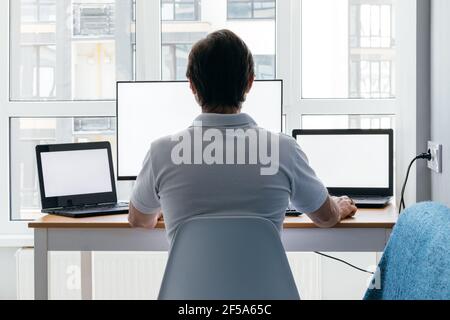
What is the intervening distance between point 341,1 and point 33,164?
5.35 feet

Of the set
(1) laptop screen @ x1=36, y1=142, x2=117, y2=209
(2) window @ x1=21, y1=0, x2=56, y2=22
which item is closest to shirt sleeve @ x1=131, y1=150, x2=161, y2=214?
(1) laptop screen @ x1=36, y1=142, x2=117, y2=209

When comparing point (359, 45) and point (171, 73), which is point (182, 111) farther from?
point (359, 45)

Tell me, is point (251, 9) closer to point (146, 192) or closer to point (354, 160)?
point (354, 160)

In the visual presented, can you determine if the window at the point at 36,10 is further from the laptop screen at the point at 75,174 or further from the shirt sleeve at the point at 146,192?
the shirt sleeve at the point at 146,192

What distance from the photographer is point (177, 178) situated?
156cm

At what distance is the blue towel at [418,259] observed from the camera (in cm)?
124

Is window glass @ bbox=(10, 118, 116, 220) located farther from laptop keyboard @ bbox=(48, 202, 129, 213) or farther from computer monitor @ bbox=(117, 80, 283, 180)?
laptop keyboard @ bbox=(48, 202, 129, 213)

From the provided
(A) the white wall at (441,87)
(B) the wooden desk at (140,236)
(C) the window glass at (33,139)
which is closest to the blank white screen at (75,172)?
(B) the wooden desk at (140,236)

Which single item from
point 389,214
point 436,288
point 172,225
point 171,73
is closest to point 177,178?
point 172,225

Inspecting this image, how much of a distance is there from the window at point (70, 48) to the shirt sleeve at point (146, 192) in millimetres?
1532

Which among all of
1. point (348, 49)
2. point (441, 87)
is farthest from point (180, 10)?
point (441, 87)

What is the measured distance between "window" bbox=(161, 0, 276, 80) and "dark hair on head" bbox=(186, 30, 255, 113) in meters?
1.55

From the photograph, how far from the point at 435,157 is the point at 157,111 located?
1.08 m

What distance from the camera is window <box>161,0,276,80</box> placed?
3.21 metres
